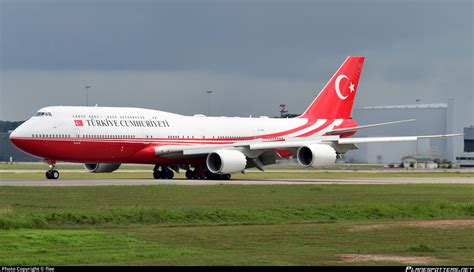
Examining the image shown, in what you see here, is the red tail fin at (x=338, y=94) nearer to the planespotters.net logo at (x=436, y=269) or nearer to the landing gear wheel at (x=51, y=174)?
the landing gear wheel at (x=51, y=174)

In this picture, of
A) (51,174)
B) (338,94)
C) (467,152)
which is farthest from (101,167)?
(467,152)

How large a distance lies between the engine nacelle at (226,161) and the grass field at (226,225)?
1173 cm

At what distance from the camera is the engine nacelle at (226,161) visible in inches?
2648

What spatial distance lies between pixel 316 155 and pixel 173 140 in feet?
32.7

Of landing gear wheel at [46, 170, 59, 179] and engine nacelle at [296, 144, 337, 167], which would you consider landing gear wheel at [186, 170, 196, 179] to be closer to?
engine nacelle at [296, 144, 337, 167]

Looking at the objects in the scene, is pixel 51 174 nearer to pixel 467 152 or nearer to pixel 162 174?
pixel 162 174

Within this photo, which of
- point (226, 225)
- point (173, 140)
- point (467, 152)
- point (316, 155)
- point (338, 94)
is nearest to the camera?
point (226, 225)

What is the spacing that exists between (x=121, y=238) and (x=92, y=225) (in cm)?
560

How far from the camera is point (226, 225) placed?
37031mm

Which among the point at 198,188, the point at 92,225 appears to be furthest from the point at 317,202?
the point at 92,225

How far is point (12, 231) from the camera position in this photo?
3203cm

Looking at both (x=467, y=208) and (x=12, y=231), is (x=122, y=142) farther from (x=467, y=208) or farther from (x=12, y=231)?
(x=12, y=231)

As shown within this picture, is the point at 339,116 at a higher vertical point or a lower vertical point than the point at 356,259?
higher

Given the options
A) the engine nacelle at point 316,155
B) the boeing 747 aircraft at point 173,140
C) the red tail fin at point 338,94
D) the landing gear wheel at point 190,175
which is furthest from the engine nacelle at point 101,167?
the red tail fin at point 338,94
